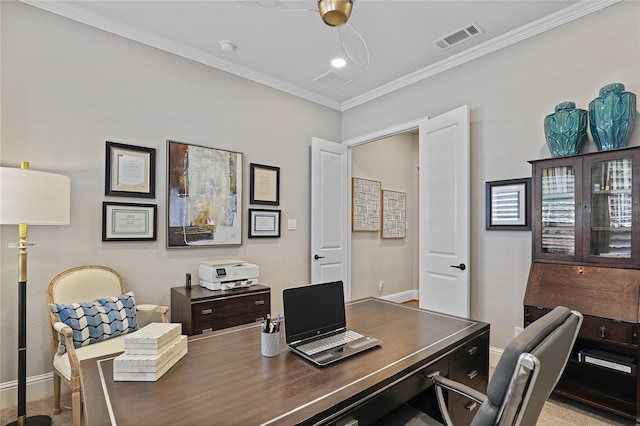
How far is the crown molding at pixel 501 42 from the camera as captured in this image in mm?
2555

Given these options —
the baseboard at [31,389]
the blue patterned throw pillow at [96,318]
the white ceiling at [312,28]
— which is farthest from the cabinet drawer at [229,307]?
the white ceiling at [312,28]

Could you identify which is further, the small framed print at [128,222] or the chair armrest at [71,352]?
the small framed print at [128,222]

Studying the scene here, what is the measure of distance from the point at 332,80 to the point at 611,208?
287 centimetres

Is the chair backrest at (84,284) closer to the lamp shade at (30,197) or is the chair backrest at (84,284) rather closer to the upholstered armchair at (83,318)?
the upholstered armchair at (83,318)

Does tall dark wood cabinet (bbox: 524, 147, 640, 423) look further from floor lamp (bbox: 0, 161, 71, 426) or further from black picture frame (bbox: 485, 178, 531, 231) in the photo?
floor lamp (bbox: 0, 161, 71, 426)

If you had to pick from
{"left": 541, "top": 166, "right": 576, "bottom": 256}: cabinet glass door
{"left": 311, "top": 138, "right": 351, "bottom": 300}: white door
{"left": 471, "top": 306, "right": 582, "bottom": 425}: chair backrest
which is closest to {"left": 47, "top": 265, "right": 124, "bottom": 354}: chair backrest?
{"left": 311, "top": 138, "right": 351, "bottom": 300}: white door

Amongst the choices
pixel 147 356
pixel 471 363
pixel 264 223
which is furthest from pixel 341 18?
pixel 264 223

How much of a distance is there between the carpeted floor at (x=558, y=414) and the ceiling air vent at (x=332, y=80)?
3532 mm

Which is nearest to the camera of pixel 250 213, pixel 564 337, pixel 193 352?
→ pixel 564 337

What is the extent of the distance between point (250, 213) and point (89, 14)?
Result: 7.13ft

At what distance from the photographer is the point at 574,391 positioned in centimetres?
238

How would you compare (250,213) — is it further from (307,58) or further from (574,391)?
(574,391)

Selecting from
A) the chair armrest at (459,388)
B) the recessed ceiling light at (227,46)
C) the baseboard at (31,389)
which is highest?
the recessed ceiling light at (227,46)

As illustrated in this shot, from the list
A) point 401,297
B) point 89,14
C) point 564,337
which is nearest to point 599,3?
point 564,337
